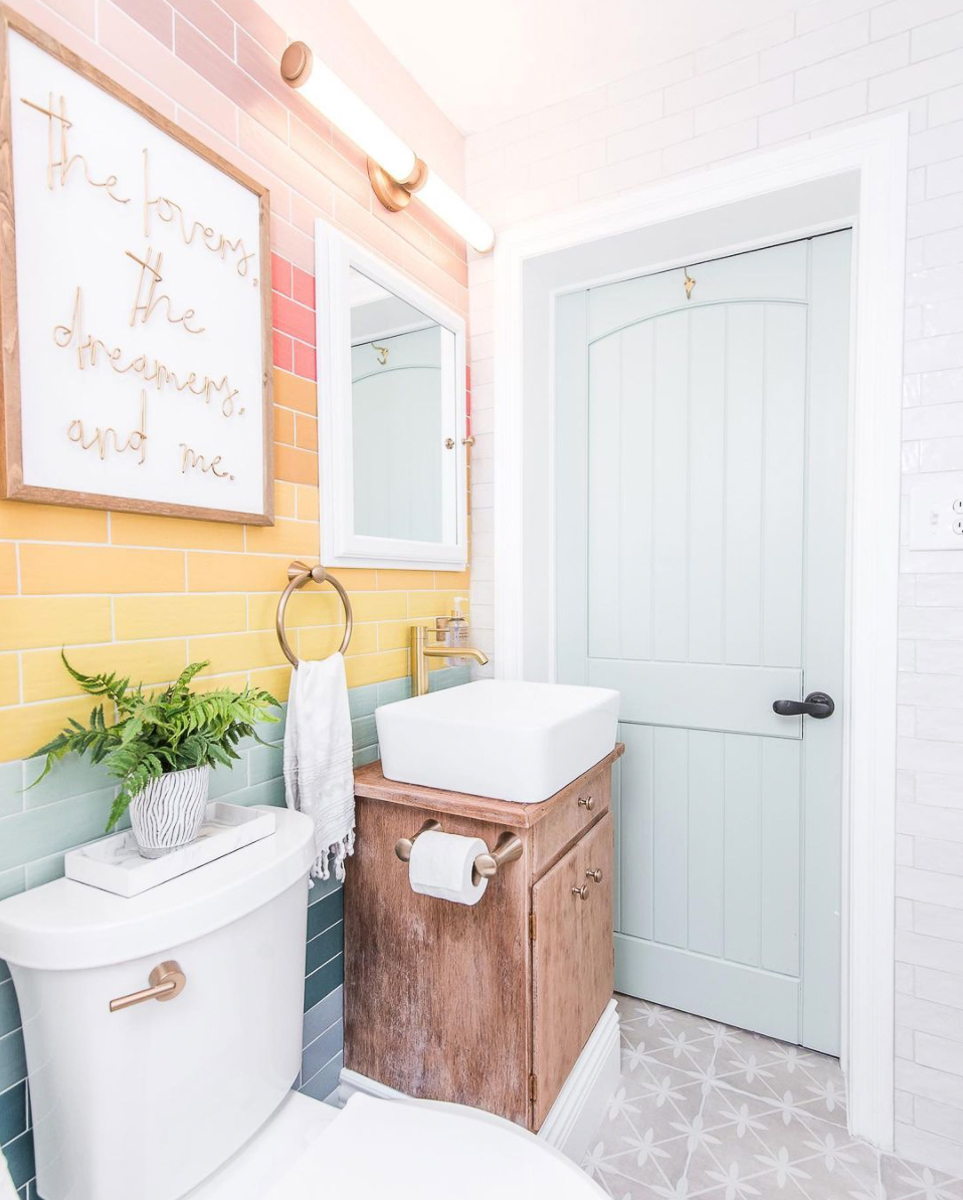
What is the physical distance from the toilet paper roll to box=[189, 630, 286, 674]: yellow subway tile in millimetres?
429

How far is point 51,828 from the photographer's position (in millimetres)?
896

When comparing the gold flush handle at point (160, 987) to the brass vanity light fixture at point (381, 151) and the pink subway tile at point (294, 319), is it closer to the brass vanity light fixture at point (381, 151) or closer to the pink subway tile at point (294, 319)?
the pink subway tile at point (294, 319)

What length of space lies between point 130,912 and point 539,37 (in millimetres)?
1870

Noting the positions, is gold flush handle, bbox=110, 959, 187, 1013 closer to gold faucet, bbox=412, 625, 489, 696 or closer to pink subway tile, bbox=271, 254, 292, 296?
gold faucet, bbox=412, 625, 489, 696

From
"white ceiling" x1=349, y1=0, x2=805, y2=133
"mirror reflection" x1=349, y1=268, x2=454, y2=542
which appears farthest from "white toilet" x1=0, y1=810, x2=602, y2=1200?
"white ceiling" x1=349, y1=0, x2=805, y2=133

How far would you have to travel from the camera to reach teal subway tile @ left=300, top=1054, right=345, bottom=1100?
134 cm

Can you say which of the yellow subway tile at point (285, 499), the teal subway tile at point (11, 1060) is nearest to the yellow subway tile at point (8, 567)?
the yellow subway tile at point (285, 499)

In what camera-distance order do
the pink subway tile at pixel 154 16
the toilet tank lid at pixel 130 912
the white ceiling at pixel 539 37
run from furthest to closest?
the white ceiling at pixel 539 37 < the pink subway tile at pixel 154 16 < the toilet tank lid at pixel 130 912

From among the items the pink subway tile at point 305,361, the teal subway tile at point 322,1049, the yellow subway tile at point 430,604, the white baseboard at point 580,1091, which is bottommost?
the white baseboard at point 580,1091

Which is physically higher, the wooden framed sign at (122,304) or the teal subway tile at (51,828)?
the wooden framed sign at (122,304)

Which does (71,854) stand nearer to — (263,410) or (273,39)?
(263,410)

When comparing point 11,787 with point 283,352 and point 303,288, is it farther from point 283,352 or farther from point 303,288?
point 303,288

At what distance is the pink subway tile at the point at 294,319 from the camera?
1.26 m

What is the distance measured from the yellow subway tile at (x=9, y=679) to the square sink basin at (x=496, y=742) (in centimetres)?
60
